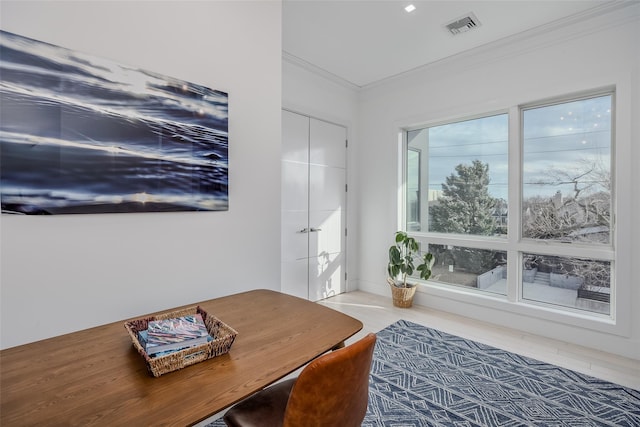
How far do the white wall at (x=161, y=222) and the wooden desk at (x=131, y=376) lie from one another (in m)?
0.22

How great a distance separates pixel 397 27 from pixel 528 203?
85.1 inches

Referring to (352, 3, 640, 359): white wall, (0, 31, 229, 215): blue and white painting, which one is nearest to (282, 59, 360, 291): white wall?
(352, 3, 640, 359): white wall

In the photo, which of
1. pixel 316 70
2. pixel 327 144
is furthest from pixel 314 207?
pixel 316 70

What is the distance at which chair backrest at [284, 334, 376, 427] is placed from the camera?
0.84 metres

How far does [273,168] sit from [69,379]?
1.52m

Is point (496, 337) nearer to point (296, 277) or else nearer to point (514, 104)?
point (296, 277)

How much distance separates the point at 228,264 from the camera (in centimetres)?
187

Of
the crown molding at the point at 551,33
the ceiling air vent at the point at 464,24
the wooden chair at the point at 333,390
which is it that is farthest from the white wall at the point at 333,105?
the wooden chair at the point at 333,390

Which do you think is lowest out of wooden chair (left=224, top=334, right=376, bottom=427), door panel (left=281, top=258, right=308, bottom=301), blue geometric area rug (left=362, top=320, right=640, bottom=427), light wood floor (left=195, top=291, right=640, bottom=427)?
blue geometric area rug (left=362, top=320, right=640, bottom=427)

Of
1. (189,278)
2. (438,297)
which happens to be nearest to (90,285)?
(189,278)

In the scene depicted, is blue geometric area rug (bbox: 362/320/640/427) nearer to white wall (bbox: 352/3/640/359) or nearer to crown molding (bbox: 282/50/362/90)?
white wall (bbox: 352/3/640/359)

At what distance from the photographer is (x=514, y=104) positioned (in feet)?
9.89

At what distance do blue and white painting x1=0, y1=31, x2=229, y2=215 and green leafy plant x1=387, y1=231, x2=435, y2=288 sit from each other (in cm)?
254

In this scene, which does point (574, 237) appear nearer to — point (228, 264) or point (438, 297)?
point (438, 297)
